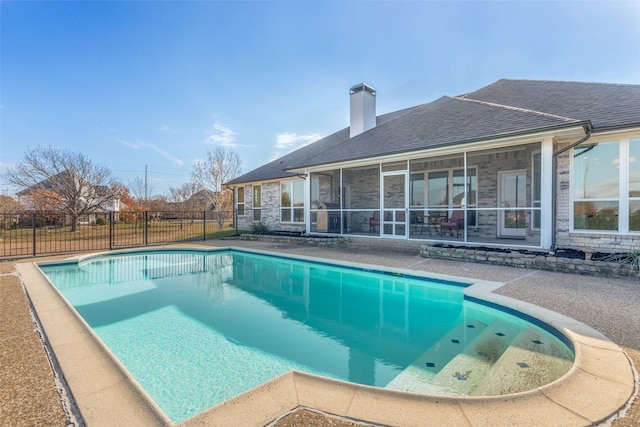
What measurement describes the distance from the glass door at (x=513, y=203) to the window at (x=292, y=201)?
8604 mm

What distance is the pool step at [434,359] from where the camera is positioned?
3236 mm

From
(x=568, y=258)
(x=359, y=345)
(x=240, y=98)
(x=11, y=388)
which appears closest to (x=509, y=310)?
(x=359, y=345)

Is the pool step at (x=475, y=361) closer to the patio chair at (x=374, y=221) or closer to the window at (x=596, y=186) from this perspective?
the window at (x=596, y=186)

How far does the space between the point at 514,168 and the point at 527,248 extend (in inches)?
159

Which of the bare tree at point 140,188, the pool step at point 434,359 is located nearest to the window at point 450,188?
the pool step at point 434,359

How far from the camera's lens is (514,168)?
10562 millimetres

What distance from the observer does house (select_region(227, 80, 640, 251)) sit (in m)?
7.23

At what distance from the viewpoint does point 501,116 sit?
29.4 ft

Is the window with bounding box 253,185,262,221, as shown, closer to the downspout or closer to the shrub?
the shrub

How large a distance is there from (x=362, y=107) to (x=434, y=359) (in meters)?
13.3

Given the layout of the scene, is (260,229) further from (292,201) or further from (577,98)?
(577,98)

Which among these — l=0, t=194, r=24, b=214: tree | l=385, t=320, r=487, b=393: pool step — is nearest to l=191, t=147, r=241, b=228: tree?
l=0, t=194, r=24, b=214: tree

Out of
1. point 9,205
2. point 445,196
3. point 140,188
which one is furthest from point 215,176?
point 445,196

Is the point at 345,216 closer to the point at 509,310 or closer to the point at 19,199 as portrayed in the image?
the point at 509,310
